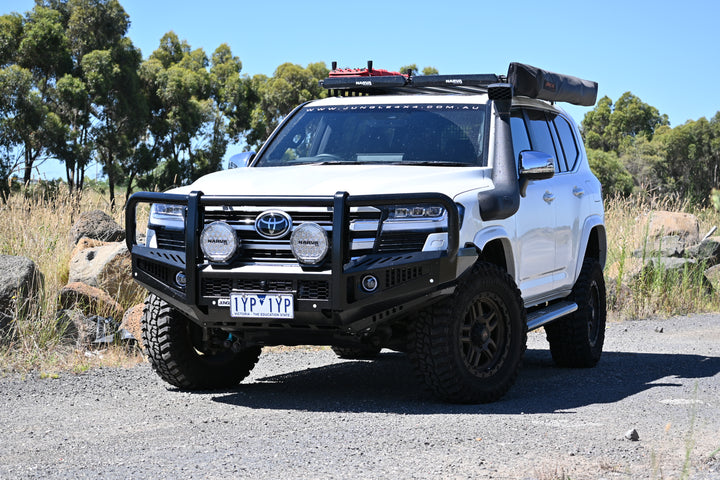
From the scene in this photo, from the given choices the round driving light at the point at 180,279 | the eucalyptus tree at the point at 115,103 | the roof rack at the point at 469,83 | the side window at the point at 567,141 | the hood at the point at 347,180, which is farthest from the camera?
the eucalyptus tree at the point at 115,103

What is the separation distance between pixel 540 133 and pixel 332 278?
11.0ft

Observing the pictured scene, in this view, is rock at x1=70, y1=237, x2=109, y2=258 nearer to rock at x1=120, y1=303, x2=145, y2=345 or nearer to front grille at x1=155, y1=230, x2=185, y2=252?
rock at x1=120, y1=303, x2=145, y2=345

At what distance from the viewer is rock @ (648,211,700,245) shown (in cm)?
1764

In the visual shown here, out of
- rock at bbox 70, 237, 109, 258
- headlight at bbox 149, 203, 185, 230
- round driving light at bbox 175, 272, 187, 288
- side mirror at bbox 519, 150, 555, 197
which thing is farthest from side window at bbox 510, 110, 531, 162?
rock at bbox 70, 237, 109, 258

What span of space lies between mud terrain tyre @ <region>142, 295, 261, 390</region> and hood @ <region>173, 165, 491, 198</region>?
889 mm

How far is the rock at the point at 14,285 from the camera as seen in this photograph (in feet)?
31.0

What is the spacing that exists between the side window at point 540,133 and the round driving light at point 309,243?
2.88 metres

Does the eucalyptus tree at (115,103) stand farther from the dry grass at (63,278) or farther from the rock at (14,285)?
the rock at (14,285)

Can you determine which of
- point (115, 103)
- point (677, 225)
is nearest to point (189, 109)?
point (115, 103)

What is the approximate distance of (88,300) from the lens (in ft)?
34.9

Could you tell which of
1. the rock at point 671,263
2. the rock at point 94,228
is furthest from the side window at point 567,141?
the rock at point 94,228

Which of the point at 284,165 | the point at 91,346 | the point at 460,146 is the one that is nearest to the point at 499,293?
the point at 460,146

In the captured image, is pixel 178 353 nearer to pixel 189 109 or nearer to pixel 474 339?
pixel 474 339

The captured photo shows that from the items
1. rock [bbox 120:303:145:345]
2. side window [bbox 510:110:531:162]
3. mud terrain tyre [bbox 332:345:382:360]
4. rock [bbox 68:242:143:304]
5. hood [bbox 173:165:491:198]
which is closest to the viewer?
hood [bbox 173:165:491:198]
